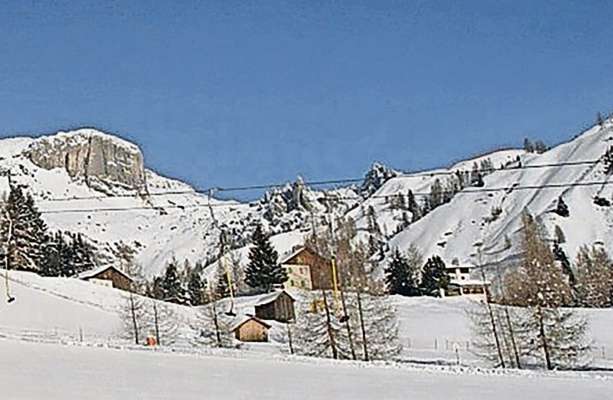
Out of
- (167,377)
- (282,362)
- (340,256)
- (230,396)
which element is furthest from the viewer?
(340,256)

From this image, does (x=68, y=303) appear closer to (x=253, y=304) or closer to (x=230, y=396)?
(x=253, y=304)

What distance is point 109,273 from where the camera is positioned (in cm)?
10931

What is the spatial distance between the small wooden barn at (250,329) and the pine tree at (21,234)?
42522 mm

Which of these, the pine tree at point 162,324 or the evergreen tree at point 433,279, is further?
the evergreen tree at point 433,279

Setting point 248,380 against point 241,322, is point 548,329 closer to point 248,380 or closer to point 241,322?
point 241,322

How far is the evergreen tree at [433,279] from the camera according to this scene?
397ft

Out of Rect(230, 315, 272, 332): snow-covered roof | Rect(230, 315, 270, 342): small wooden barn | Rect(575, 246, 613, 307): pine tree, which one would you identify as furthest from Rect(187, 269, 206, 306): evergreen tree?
Rect(575, 246, 613, 307): pine tree

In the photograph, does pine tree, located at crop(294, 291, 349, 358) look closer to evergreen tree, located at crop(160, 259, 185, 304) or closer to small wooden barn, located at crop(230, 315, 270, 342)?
small wooden barn, located at crop(230, 315, 270, 342)

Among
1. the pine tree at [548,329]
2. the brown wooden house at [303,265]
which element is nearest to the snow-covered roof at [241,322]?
the pine tree at [548,329]

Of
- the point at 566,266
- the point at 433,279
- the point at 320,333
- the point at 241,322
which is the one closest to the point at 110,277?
the point at 241,322

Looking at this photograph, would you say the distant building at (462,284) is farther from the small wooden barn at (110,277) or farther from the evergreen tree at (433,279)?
the small wooden barn at (110,277)

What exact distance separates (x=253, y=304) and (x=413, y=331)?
20.7 metres

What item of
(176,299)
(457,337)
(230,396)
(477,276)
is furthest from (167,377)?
(477,276)

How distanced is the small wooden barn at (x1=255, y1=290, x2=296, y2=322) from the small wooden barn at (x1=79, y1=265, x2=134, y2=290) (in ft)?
89.4
